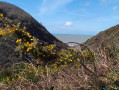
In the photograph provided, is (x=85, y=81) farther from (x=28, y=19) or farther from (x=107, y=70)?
(x=28, y=19)

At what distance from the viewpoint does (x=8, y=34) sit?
217 inches

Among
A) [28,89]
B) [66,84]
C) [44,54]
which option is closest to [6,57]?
[44,54]

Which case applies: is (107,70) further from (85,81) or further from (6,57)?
(6,57)

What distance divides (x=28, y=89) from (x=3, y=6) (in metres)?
14.2

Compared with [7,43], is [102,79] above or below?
below

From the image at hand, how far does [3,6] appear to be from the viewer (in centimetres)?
1462

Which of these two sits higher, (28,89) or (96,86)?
(96,86)

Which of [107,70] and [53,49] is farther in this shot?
[53,49]

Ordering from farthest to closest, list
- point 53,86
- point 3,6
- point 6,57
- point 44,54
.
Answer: point 3,6
point 6,57
point 44,54
point 53,86

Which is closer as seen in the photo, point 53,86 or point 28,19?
point 53,86

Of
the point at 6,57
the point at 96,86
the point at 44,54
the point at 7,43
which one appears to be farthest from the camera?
the point at 7,43

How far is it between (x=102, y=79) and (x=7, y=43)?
705cm

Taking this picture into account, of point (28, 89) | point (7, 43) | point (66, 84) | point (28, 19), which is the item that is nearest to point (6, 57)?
point (7, 43)

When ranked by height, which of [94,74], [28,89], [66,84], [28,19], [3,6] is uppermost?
[3,6]
